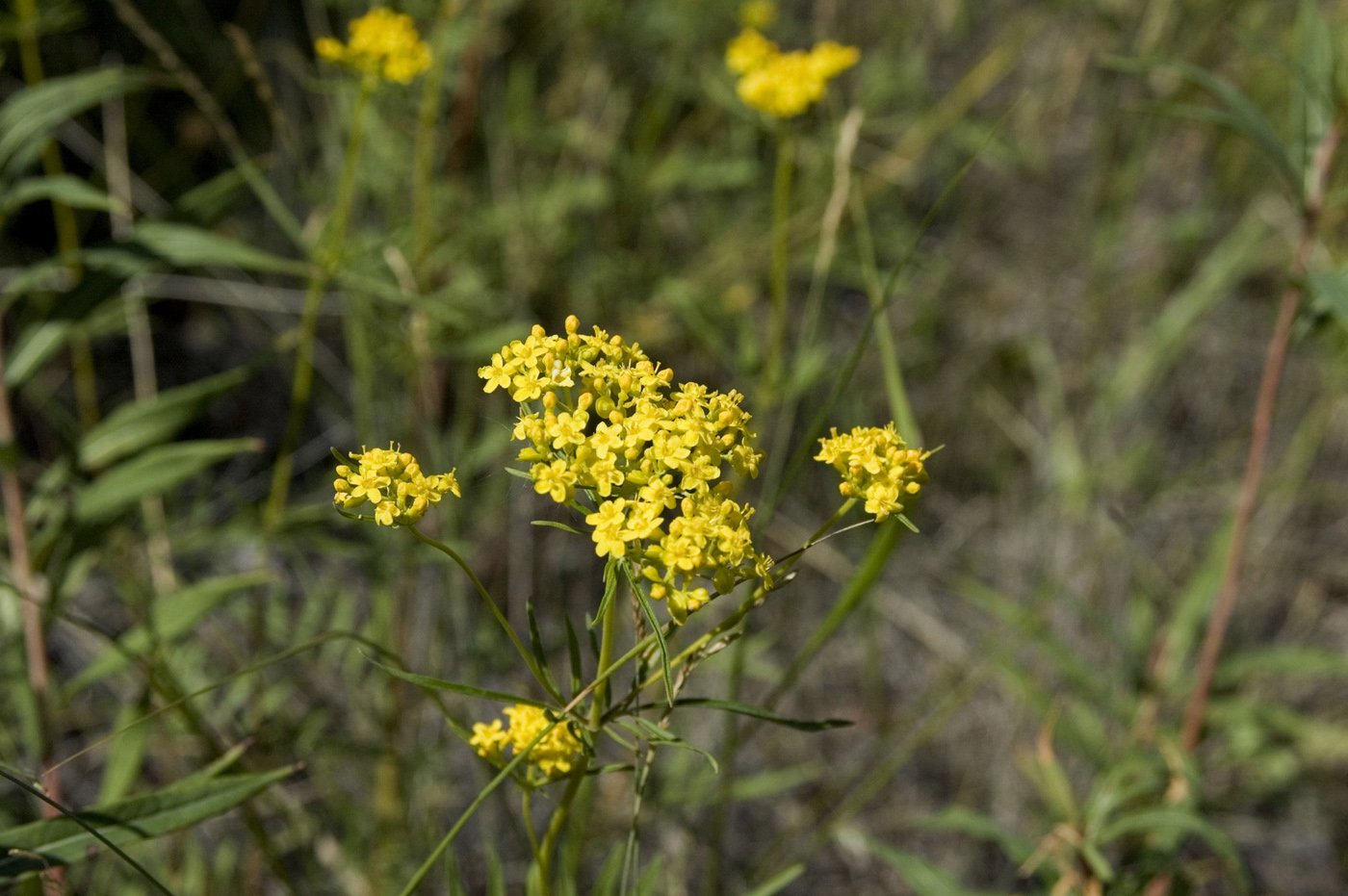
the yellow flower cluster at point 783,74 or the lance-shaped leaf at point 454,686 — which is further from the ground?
the yellow flower cluster at point 783,74

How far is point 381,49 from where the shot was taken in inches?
82.2

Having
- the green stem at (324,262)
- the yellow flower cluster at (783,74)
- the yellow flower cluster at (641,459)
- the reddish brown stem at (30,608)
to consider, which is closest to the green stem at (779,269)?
the yellow flower cluster at (783,74)

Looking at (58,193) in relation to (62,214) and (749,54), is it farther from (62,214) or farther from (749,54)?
(749,54)

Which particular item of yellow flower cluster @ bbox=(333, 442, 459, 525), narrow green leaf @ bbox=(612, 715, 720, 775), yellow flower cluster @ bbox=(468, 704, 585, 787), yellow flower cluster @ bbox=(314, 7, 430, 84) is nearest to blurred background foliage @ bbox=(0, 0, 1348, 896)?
yellow flower cluster @ bbox=(314, 7, 430, 84)

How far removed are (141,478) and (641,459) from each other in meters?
1.17

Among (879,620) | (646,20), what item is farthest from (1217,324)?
(646,20)

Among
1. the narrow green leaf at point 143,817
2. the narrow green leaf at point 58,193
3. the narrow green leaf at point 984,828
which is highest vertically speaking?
the narrow green leaf at point 58,193

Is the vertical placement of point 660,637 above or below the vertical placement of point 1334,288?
below

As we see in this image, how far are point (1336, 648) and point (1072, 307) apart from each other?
56.4 inches

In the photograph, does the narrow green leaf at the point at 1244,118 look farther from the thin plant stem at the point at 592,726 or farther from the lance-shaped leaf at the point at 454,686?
the lance-shaped leaf at the point at 454,686

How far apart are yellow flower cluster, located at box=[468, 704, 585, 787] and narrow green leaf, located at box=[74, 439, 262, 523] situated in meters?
0.83

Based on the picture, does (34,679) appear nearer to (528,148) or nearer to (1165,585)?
(528,148)

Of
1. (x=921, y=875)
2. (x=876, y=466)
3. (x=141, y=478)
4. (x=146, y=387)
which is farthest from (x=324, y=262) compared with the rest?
(x=921, y=875)

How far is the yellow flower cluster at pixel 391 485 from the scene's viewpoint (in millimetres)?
1241
